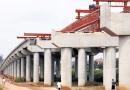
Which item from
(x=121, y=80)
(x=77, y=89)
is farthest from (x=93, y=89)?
(x=121, y=80)

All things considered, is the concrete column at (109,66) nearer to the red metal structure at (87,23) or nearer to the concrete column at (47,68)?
the red metal structure at (87,23)

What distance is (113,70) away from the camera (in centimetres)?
5097

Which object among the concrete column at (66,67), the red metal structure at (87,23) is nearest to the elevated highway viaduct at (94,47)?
the concrete column at (66,67)

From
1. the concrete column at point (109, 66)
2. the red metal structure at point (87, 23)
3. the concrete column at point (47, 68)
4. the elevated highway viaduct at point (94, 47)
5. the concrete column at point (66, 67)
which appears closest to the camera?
the elevated highway viaduct at point (94, 47)

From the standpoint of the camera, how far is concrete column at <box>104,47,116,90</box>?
50.9 m

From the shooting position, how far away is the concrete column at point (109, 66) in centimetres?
5094

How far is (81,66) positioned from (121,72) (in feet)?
104

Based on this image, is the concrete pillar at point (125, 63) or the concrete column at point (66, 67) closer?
the concrete pillar at point (125, 63)

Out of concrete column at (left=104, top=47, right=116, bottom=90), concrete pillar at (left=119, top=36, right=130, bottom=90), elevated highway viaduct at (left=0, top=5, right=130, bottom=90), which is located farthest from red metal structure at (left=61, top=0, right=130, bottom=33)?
concrete pillar at (left=119, top=36, right=130, bottom=90)

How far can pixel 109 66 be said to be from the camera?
51.0 meters

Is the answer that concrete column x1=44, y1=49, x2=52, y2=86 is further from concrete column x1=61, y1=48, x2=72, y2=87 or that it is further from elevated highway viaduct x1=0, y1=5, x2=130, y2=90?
concrete column x1=61, y1=48, x2=72, y2=87

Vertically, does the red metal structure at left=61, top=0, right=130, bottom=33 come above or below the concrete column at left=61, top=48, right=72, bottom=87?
above

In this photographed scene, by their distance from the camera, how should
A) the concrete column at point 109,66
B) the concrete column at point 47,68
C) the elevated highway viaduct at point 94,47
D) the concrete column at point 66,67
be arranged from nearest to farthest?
1. the elevated highway viaduct at point 94,47
2. the concrete column at point 109,66
3. the concrete column at point 66,67
4. the concrete column at point 47,68

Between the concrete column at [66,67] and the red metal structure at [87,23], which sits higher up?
the red metal structure at [87,23]
